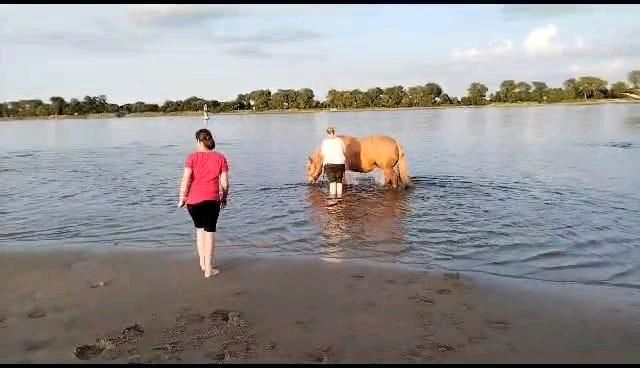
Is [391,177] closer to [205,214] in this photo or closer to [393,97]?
[205,214]

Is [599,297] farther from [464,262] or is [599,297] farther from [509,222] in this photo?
[509,222]

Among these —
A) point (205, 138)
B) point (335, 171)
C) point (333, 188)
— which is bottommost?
point (333, 188)

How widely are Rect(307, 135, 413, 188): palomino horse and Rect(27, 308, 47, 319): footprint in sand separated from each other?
10507 millimetres

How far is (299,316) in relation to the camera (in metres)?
5.65

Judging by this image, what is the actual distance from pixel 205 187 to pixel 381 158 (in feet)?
29.0

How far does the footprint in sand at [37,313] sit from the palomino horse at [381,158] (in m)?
10.5

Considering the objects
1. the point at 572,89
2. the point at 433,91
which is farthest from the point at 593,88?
the point at 433,91

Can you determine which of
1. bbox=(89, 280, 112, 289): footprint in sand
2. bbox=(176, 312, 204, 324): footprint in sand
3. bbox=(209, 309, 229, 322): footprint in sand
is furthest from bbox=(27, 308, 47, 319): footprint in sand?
bbox=(209, 309, 229, 322): footprint in sand

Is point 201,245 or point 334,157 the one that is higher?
point 334,157

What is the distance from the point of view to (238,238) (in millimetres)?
9703

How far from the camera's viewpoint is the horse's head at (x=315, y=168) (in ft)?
53.5

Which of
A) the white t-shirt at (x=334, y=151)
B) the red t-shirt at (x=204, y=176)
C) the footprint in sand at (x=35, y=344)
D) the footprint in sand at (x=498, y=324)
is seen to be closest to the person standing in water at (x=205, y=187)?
the red t-shirt at (x=204, y=176)

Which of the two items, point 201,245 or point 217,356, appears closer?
point 217,356

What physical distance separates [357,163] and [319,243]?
22.1ft
